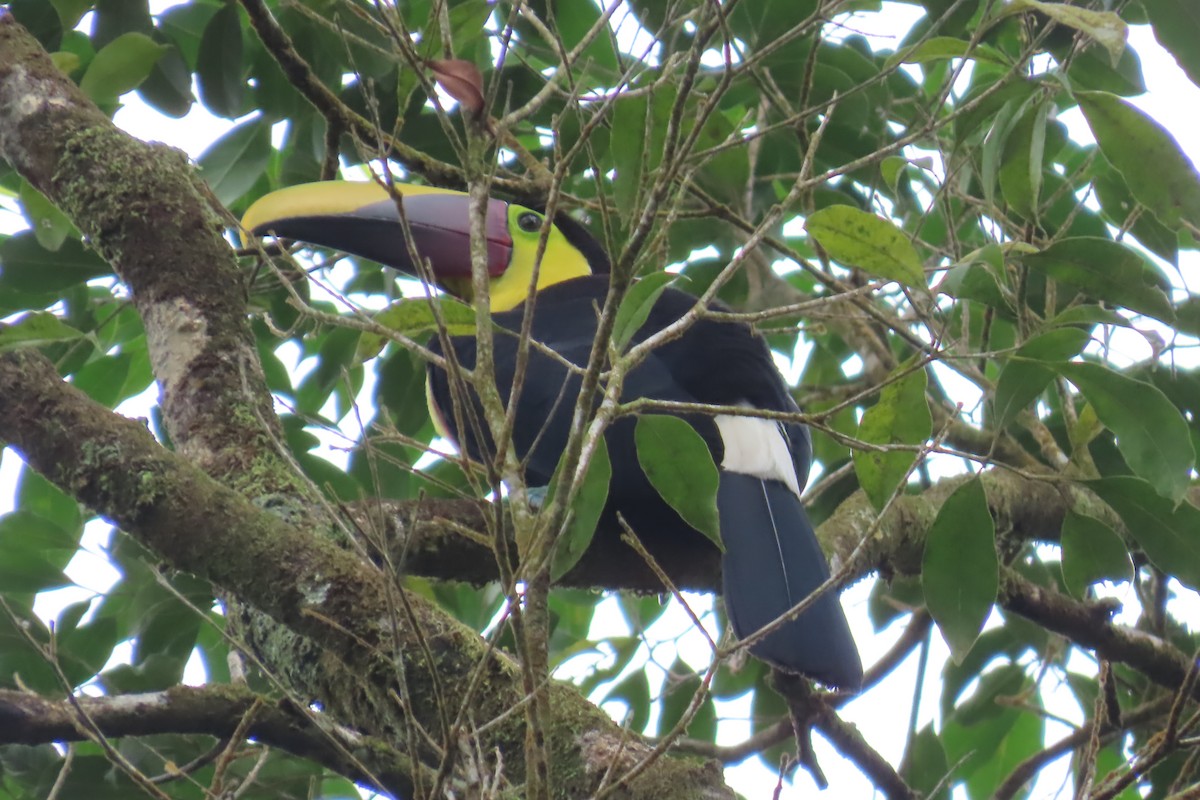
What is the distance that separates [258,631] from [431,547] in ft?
1.26

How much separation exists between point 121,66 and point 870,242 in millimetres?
1363

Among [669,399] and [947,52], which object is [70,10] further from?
[947,52]

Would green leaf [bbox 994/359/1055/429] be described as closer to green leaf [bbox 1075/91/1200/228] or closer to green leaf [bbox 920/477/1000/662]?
green leaf [bbox 920/477/1000/662]

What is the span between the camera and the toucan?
2182 mm

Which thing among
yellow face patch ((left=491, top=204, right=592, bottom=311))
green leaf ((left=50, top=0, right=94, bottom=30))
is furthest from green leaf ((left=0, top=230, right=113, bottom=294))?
yellow face patch ((left=491, top=204, right=592, bottom=311))

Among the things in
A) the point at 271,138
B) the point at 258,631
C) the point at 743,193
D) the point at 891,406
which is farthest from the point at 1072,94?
the point at 271,138

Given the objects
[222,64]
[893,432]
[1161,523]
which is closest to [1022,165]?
[893,432]

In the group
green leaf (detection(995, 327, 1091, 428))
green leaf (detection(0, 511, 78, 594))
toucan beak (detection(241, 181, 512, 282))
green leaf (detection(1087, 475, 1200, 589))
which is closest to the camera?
green leaf (detection(995, 327, 1091, 428))

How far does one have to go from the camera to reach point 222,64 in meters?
2.49

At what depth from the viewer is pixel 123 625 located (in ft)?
8.32

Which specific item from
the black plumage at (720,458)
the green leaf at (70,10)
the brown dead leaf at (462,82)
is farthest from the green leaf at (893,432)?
the green leaf at (70,10)

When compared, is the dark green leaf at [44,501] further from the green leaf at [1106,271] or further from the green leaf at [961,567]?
the green leaf at [1106,271]

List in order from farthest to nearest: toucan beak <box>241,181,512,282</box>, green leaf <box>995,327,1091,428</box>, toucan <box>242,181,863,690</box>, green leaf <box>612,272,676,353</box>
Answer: toucan beak <box>241,181,512,282</box> < toucan <box>242,181,863,690</box> < green leaf <box>995,327,1091,428</box> < green leaf <box>612,272,676,353</box>

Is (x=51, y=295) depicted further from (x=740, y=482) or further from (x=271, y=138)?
(x=740, y=482)
